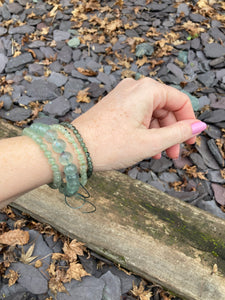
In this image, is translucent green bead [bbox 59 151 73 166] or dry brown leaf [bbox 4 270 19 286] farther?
dry brown leaf [bbox 4 270 19 286]

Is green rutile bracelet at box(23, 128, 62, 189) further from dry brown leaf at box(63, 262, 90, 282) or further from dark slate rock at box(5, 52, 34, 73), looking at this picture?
dark slate rock at box(5, 52, 34, 73)

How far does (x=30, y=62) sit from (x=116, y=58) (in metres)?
1.37

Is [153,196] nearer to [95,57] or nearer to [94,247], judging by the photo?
[94,247]

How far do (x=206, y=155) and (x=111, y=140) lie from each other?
1925 mm

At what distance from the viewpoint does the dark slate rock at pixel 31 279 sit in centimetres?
238

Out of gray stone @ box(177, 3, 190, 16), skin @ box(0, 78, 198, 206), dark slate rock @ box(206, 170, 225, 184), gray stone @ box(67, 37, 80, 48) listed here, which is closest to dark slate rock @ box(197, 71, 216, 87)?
dark slate rock @ box(206, 170, 225, 184)

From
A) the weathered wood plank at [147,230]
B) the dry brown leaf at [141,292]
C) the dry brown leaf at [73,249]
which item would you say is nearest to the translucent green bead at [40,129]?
the weathered wood plank at [147,230]

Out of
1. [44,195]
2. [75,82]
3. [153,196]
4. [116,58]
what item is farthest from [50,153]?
[116,58]

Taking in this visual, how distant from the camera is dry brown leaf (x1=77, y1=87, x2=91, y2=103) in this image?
3.95 meters

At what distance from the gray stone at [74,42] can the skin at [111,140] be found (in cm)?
296

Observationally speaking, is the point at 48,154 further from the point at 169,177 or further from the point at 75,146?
the point at 169,177

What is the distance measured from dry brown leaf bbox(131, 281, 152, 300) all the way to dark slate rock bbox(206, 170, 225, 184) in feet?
4.84

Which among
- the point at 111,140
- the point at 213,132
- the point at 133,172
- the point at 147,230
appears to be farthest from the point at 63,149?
the point at 213,132

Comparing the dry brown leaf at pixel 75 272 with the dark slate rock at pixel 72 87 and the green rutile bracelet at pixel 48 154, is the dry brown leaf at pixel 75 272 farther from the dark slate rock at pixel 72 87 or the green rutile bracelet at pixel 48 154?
the dark slate rock at pixel 72 87
